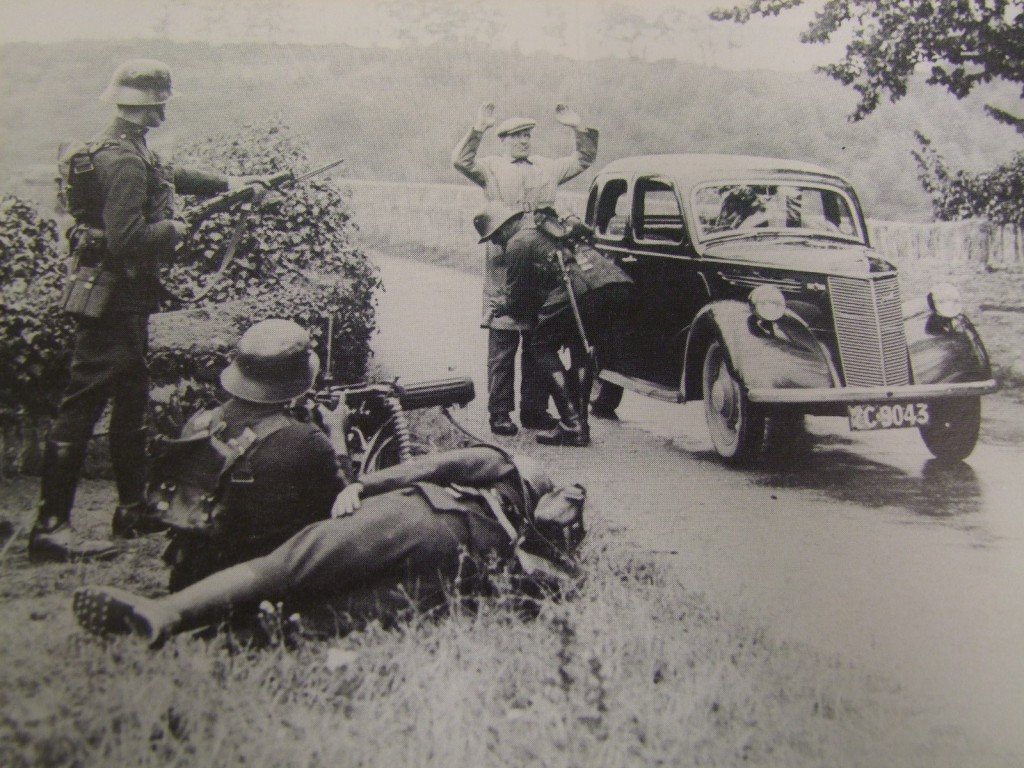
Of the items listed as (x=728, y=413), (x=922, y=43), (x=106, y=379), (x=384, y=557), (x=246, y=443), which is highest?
(x=922, y=43)

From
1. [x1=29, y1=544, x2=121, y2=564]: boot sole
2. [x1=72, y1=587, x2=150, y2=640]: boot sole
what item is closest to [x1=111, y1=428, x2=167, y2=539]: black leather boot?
[x1=29, y1=544, x2=121, y2=564]: boot sole

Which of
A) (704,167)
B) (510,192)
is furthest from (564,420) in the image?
(704,167)

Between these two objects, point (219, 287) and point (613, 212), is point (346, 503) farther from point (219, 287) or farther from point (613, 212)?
point (613, 212)

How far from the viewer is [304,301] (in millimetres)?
3357

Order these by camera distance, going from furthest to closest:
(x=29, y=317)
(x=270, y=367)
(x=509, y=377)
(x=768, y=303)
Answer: (x=768, y=303), (x=509, y=377), (x=29, y=317), (x=270, y=367)

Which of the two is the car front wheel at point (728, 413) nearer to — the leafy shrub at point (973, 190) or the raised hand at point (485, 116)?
the leafy shrub at point (973, 190)

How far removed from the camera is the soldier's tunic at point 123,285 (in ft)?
9.45

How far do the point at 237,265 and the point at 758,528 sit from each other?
2.22 m

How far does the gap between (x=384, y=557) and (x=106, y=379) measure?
1127 mm

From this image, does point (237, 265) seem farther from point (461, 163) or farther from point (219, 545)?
point (219, 545)

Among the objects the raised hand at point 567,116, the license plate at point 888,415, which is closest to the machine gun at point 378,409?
the raised hand at point 567,116

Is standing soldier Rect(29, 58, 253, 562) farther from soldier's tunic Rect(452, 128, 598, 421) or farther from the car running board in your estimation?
→ the car running board

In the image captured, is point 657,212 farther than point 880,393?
Yes

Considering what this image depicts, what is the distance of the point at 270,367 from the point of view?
2.67 metres
